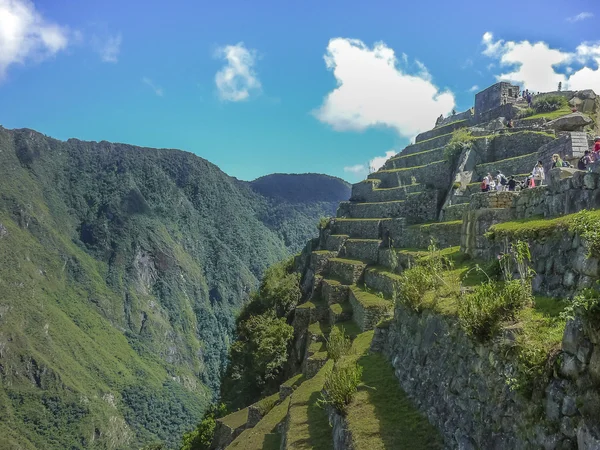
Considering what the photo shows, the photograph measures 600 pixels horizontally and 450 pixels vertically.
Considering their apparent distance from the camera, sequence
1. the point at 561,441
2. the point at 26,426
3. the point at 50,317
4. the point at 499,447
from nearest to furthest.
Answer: the point at 561,441 → the point at 499,447 → the point at 26,426 → the point at 50,317

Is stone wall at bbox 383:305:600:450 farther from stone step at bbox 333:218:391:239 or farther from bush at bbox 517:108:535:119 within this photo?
bush at bbox 517:108:535:119

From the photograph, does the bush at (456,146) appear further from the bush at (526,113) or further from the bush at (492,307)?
the bush at (492,307)

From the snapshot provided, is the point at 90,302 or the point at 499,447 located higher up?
the point at 499,447

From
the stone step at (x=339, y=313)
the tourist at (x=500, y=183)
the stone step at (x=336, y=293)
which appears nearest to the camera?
the tourist at (x=500, y=183)

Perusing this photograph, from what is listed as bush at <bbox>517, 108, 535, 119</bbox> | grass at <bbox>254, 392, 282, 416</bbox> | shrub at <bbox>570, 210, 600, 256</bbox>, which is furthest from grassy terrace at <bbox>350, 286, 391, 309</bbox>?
bush at <bbox>517, 108, 535, 119</bbox>

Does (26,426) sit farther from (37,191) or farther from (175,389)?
(37,191)

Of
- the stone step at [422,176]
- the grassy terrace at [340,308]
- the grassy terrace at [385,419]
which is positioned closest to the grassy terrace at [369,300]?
the grassy terrace at [340,308]

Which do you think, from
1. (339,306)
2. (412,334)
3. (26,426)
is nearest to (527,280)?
(412,334)
